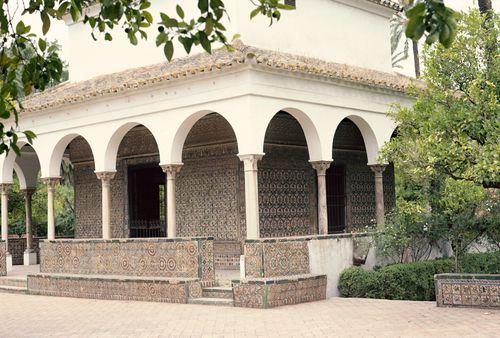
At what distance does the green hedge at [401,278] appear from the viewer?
14.0 metres

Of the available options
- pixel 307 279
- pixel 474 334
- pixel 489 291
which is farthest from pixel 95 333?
pixel 489 291

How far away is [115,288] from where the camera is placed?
14227mm

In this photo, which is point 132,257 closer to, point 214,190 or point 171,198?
point 171,198

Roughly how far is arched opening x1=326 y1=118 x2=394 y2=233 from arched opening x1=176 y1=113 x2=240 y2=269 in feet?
10.7

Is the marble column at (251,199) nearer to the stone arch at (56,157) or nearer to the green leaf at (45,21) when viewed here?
the stone arch at (56,157)

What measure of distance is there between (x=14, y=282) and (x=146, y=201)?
4508 millimetres

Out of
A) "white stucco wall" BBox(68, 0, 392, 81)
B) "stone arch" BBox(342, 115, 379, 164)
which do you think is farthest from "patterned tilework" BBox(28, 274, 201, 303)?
"stone arch" BBox(342, 115, 379, 164)

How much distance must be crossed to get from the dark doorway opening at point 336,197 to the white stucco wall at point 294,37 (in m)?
3.02

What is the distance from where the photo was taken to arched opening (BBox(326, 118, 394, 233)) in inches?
749

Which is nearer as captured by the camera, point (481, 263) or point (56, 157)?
point (481, 263)

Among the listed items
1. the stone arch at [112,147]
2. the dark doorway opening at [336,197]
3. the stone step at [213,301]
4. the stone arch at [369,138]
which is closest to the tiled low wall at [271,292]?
the stone step at [213,301]

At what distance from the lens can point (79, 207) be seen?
21.0 m

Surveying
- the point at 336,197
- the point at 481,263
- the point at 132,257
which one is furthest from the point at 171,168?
the point at 481,263

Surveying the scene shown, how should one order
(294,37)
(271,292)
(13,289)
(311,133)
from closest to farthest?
(271,292) → (311,133) → (13,289) → (294,37)
